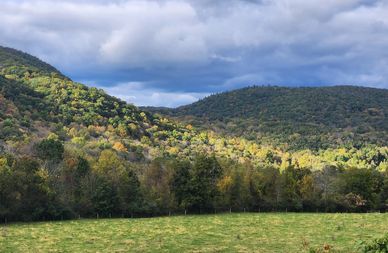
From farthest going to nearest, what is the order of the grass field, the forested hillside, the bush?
the forested hillside
the grass field
the bush

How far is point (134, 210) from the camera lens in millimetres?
Answer: 65938

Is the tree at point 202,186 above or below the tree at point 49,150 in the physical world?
below

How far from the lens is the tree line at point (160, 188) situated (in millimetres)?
56875

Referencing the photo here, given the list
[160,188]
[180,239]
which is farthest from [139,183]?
[180,239]

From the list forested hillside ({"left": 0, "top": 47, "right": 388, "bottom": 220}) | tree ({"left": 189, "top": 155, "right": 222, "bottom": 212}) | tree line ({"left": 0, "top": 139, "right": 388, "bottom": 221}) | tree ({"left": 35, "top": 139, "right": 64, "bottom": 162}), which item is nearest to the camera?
tree line ({"left": 0, "top": 139, "right": 388, "bottom": 221})

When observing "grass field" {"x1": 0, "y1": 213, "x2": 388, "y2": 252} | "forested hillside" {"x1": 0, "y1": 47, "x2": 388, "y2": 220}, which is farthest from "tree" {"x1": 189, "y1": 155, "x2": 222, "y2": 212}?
"grass field" {"x1": 0, "y1": 213, "x2": 388, "y2": 252}

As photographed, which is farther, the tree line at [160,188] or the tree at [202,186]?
the tree at [202,186]

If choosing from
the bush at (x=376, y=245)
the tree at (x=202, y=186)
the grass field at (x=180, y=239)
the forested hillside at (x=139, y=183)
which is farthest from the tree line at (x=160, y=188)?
the bush at (x=376, y=245)

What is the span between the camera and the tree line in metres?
56.9

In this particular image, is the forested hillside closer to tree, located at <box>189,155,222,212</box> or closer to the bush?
tree, located at <box>189,155,222,212</box>

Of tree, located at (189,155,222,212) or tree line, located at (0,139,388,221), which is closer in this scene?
tree line, located at (0,139,388,221)

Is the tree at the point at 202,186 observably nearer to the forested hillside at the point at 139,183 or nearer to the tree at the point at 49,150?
the forested hillside at the point at 139,183

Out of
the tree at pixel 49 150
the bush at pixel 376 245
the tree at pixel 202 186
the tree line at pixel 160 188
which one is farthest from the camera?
the tree at pixel 49 150

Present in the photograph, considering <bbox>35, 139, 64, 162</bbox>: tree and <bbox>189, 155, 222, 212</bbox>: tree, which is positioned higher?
<bbox>35, 139, 64, 162</bbox>: tree
